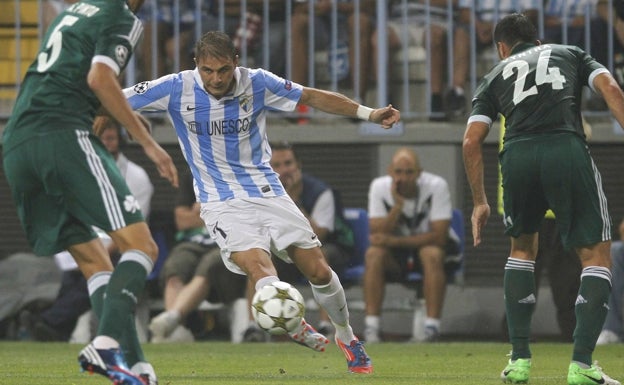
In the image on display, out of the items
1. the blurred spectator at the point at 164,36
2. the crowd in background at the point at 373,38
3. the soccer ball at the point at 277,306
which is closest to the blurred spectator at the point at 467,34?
the crowd in background at the point at 373,38

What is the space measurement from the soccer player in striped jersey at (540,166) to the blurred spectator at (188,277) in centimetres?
528

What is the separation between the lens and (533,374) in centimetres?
894

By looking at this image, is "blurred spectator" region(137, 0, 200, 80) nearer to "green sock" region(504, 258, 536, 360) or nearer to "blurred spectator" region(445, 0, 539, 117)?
"blurred spectator" region(445, 0, 539, 117)

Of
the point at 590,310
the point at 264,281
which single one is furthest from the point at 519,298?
the point at 264,281

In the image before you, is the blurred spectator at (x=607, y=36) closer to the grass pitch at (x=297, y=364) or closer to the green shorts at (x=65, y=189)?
the grass pitch at (x=297, y=364)

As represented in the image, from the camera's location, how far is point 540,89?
8.19 meters

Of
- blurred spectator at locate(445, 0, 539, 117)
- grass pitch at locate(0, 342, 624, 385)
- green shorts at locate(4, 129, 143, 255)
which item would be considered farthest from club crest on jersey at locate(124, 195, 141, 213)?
blurred spectator at locate(445, 0, 539, 117)

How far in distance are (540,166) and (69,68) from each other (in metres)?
2.75

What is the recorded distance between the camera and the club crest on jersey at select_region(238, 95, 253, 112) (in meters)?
9.14

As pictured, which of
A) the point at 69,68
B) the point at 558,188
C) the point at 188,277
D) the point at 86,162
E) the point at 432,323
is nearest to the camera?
the point at 86,162

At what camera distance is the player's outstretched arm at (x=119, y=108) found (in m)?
6.71

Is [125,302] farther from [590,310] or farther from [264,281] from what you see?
[590,310]

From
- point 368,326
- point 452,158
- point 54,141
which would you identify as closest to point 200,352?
point 368,326

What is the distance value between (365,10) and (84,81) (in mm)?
7745
